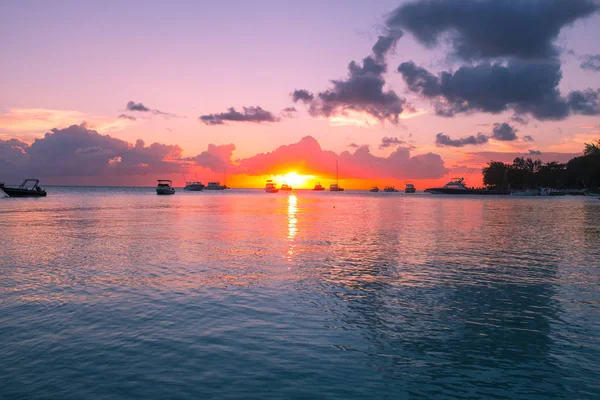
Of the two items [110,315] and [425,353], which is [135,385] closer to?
[110,315]

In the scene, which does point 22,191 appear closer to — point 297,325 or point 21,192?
point 21,192

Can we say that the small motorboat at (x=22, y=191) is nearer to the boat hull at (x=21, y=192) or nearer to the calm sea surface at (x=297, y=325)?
the boat hull at (x=21, y=192)

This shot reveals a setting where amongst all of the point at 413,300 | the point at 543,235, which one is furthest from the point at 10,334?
the point at 543,235

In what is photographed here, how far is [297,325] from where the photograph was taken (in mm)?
14492

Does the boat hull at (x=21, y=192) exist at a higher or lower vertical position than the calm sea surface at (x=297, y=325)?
higher

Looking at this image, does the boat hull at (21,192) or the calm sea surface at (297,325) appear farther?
the boat hull at (21,192)

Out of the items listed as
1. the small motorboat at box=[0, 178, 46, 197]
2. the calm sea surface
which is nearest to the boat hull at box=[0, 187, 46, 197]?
the small motorboat at box=[0, 178, 46, 197]

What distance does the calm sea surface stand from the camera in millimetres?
10266

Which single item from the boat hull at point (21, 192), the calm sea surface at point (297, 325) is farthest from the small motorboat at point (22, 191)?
the calm sea surface at point (297, 325)

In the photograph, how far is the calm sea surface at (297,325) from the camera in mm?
10266

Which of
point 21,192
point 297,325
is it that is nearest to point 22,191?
point 21,192

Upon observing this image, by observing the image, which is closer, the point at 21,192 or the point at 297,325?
the point at 297,325

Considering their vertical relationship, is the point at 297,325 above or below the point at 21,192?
below

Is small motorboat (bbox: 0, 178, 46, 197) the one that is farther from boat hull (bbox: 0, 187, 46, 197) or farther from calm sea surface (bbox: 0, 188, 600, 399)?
calm sea surface (bbox: 0, 188, 600, 399)
